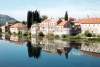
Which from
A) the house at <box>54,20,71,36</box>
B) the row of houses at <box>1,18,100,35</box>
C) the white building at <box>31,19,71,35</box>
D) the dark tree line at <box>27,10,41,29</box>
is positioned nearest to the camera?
the row of houses at <box>1,18,100,35</box>

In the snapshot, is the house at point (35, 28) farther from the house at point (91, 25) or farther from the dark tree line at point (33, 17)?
the house at point (91, 25)

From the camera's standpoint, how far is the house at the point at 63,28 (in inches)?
2625

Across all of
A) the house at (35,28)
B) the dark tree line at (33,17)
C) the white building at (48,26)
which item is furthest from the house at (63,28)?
the dark tree line at (33,17)

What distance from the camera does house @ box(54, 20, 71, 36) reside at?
66.7 m

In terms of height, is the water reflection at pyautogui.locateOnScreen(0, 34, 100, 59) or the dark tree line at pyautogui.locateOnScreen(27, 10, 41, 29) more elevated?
the dark tree line at pyautogui.locateOnScreen(27, 10, 41, 29)

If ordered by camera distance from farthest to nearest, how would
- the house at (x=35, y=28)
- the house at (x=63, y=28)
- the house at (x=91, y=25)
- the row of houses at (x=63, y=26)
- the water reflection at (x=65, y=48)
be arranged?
the house at (x=35, y=28), the house at (x=63, y=28), the row of houses at (x=63, y=26), the house at (x=91, y=25), the water reflection at (x=65, y=48)

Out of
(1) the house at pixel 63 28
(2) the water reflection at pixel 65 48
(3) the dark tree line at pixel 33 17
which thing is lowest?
(2) the water reflection at pixel 65 48

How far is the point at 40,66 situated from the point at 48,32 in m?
48.3

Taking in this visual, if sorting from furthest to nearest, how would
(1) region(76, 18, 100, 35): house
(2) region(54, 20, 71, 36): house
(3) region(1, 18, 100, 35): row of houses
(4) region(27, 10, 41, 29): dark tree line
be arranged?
(4) region(27, 10, 41, 29): dark tree line < (2) region(54, 20, 71, 36): house < (3) region(1, 18, 100, 35): row of houses < (1) region(76, 18, 100, 35): house

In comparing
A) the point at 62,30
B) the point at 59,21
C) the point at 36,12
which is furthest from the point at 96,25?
the point at 36,12

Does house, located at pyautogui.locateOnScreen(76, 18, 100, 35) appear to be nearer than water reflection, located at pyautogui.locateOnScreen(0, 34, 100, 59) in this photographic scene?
No

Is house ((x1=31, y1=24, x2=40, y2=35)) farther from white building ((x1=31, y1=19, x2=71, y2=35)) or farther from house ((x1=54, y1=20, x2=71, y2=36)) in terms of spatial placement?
house ((x1=54, y1=20, x2=71, y2=36))

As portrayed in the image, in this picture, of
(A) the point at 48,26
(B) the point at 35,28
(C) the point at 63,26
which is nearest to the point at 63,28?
(C) the point at 63,26

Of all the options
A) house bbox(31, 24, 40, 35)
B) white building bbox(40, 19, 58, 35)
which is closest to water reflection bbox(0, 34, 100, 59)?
white building bbox(40, 19, 58, 35)
